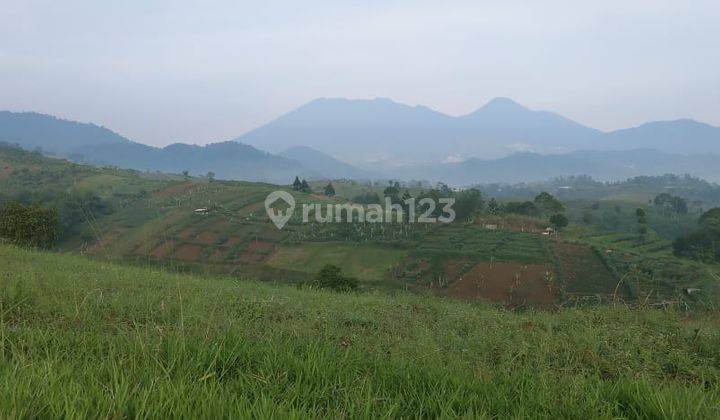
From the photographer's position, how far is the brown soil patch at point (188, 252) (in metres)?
43.7

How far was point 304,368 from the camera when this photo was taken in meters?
2.44

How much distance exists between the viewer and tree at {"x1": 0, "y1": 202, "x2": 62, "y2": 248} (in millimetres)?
22234

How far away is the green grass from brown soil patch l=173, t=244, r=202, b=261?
25.8 ft

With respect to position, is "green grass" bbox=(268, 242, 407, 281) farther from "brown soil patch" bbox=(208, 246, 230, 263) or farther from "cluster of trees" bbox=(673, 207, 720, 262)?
"cluster of trees" bbox=(673, 207, 720, 262)

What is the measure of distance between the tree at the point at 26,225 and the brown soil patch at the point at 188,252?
18.9 meters

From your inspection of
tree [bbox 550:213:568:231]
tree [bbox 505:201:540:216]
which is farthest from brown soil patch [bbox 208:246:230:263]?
tree [bbox 505:201:540:216]

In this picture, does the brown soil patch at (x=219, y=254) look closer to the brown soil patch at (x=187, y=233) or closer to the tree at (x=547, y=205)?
the brown soil patch at (x=187, y=233)

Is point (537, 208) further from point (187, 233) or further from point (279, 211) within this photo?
point (187, 233)

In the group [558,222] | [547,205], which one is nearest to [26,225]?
[558,222]

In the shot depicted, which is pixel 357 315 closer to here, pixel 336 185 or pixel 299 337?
pixel 299 337

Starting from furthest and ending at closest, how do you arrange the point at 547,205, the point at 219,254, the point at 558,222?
1. the point at 547,205
2. the point at 558,222
3. the point at 219,254

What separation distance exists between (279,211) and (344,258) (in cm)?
2067

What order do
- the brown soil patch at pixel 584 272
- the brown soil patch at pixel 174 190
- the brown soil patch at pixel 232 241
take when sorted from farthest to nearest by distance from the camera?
1. the brown soil patch at pixel 174 190
2. the brown soil patch at pixel 232 241
3. the brown soil patch at pixel 584 272

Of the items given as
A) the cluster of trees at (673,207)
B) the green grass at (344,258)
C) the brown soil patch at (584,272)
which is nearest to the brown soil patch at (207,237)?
the green grass at (344,258)
